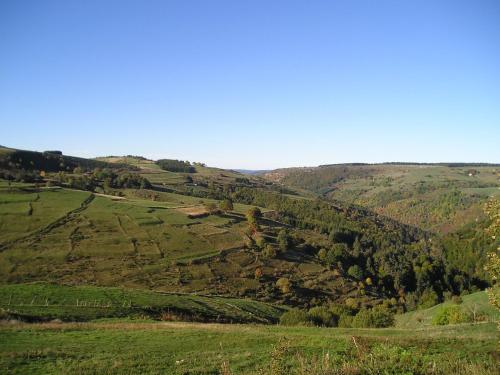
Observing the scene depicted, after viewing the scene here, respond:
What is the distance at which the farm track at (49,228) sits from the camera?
80375 mm

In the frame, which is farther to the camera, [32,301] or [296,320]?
[296,320]

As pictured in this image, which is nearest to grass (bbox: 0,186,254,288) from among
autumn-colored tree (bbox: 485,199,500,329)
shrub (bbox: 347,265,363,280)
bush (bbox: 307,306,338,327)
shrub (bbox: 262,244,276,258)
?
shrub (bbox: 262,244,276,258)

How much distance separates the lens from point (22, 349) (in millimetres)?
20938

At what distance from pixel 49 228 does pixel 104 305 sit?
59.9m

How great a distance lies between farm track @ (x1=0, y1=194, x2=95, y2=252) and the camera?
264 ft

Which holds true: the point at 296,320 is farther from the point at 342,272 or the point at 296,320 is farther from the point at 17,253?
the point at 342,272

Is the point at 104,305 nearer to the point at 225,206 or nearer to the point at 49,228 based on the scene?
the point at 49,228

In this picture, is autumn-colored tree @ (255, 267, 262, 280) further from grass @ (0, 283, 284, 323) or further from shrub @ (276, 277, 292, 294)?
grass @ (0, 283, 284, 323)

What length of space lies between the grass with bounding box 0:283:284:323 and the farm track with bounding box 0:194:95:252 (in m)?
41.9

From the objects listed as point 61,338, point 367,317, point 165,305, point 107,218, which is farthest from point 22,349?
point 107,218

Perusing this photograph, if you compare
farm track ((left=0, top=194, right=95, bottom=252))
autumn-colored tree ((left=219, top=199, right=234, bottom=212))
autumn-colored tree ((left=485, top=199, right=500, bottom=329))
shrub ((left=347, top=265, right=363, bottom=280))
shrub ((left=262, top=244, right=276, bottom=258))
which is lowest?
shrub ((left=347, top=265, right=363, bottom=280))

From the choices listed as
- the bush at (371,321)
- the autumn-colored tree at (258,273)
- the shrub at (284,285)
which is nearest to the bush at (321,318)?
the bush at (371,321)

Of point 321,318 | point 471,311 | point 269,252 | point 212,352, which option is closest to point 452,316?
point 471,311

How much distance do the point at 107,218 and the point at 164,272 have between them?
3285cm
